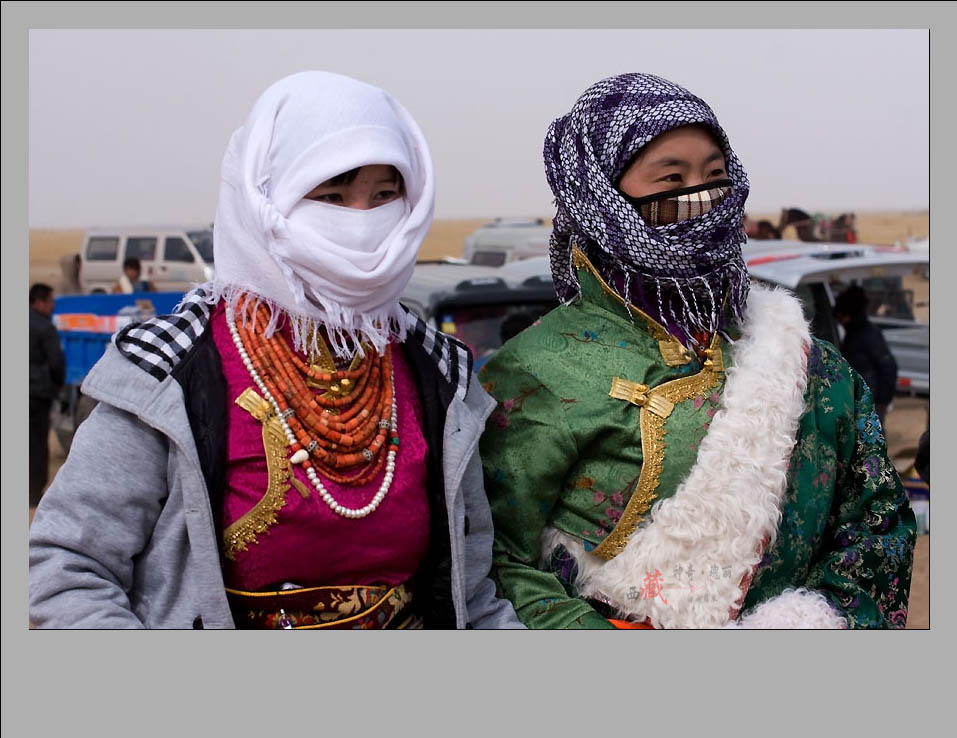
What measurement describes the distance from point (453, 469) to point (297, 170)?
71cm

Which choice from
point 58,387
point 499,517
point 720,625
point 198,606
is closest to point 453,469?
point 499,517

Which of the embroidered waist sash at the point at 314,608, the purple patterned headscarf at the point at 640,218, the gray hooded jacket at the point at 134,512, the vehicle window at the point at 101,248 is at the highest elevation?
the purple patterned headscarf at the point at 640,218

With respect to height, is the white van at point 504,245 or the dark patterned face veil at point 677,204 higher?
the dark patterned face veil at point 677,204

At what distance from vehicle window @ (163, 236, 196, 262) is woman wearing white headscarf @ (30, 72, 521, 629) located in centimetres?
1642

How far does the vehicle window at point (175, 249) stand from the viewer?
17891 millimetres

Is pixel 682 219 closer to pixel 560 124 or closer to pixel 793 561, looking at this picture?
pixel 560 124

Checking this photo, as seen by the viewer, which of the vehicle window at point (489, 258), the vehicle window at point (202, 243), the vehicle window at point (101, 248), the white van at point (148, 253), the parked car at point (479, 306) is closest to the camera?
the parked car at point (479, 306)

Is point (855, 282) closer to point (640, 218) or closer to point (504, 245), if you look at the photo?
point (504, 245)

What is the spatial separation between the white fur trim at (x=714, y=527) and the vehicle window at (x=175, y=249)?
1645cm

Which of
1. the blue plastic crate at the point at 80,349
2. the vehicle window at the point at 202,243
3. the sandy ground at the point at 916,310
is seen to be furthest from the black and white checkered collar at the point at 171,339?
the vehicle window at the point at 202,243

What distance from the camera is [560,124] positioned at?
2.63m

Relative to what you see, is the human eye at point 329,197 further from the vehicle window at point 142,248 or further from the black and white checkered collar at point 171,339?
the vehicle window at point 142,248

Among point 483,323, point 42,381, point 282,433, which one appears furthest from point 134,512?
point 42,381

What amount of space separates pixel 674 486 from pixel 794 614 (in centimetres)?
41
